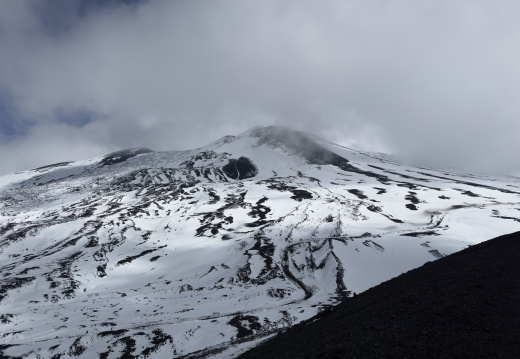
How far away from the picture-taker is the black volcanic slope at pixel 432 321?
16.1 metres

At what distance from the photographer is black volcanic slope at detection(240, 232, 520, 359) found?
16109 millimetres

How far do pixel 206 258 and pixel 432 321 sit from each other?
74249mm

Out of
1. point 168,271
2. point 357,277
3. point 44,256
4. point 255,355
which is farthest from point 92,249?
point 255,355

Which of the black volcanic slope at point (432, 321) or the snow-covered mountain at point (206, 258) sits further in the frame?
the snow-covered mountain at point (206, 258)

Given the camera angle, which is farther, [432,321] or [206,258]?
[206,258]

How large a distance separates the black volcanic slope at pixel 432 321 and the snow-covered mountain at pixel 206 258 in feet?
36.0

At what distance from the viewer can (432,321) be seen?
61.3ft

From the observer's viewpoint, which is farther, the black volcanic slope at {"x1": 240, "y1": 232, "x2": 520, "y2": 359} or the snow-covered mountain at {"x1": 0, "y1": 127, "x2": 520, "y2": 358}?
the snow-covered mountain at {"x1": 0, "y1": 127, "x2": 520, "y2": 358}

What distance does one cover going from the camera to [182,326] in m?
44.4

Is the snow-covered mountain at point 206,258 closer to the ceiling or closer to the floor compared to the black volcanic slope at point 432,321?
closer to the floor

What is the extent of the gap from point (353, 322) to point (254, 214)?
110 m

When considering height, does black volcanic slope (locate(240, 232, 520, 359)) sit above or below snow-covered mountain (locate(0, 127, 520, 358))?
above

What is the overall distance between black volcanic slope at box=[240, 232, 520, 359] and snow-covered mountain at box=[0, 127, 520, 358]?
433 inches

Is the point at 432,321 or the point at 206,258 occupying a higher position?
the point at 432,321
